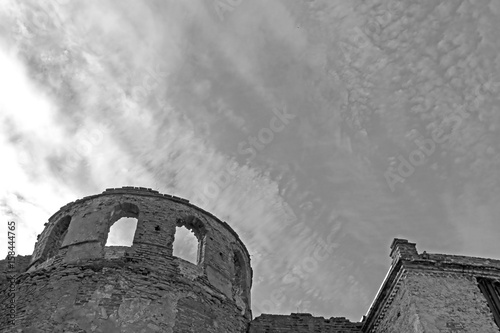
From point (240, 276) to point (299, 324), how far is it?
6.94 ft

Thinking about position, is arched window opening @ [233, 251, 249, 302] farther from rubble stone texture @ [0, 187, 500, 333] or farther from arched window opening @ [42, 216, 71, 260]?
arched window opening @ [42, 216, 71, 260]

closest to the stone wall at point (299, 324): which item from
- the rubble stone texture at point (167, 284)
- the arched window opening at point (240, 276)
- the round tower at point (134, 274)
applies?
the rubble stone texture at point (167, 284)

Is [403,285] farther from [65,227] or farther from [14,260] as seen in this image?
[14,260]

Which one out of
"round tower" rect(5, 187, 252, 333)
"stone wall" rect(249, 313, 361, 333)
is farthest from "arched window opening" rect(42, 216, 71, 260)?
"stone wall" rect(249, 313, 361, 333)

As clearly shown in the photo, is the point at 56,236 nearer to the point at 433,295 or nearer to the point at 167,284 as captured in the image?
the point at 167,284

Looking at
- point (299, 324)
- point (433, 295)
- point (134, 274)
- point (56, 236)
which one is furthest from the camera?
point (56, 236)

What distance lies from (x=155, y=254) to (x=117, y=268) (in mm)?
971

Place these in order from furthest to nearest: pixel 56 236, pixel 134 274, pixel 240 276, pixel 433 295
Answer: pixel 240 276 < pixel 56 236 < pixel 433 295 < pixel 134 274

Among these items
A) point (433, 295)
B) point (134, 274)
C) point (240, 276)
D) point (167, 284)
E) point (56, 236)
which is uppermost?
point (56, 236)

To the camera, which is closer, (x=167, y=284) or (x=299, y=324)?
(x=167, y=284)

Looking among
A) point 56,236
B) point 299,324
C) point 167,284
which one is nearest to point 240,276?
point 299,324

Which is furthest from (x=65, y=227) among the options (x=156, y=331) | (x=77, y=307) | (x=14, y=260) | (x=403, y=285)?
(x=403, y=285)

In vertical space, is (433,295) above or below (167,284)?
below

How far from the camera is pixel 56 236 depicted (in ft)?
41.5
